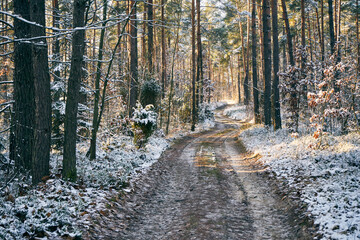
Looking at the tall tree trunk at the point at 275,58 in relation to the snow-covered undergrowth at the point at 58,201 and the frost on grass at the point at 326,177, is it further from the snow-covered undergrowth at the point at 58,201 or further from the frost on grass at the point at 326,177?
the snow-covered undergrowth at the point at 58,201

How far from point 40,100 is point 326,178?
7590 mm

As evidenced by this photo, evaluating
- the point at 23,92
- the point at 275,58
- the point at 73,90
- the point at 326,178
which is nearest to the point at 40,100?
the point at 73,90

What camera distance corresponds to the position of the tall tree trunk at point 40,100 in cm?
673

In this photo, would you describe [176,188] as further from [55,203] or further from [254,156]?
[254,156]

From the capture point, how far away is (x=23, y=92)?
7562 millimetres

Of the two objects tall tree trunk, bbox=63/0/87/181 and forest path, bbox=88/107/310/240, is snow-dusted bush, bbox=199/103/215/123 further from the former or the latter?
tall tree trunk, bbox=63/0/87/181

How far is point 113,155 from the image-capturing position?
11.3 metres

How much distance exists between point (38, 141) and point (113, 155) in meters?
4.55

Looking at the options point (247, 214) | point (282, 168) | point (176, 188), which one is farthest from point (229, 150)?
point (247, 214)

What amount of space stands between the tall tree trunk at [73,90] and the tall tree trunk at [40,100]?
0.47 meters

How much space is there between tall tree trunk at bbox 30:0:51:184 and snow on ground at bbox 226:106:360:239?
6.40m

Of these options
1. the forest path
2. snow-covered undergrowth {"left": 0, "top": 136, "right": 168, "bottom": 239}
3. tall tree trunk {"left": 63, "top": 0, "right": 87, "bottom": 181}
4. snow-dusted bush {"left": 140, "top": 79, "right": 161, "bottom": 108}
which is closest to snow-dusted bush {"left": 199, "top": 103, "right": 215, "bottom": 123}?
snow-dusted bush {"left": 140, "top": 79, "right": 161, "bottom": 108}

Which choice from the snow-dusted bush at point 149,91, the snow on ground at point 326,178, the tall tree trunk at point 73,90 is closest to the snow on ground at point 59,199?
the tall tree trunk at point 73,90

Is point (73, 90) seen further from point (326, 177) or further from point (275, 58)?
point (275, 58)
